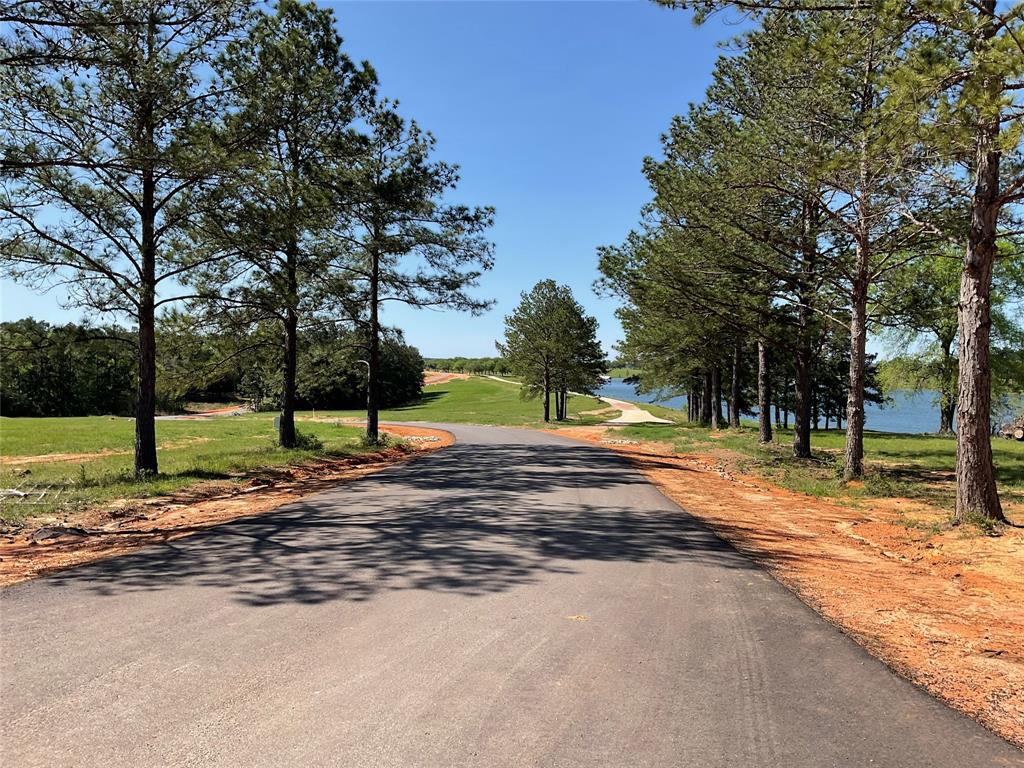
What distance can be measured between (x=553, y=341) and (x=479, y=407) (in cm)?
2288

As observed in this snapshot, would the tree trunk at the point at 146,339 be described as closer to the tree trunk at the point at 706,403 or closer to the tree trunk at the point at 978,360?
the tree trunk at the point at 978,360

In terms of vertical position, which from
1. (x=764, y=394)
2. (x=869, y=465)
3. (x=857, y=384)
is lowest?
(x=869, y=465)

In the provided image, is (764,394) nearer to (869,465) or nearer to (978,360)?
(869,465)

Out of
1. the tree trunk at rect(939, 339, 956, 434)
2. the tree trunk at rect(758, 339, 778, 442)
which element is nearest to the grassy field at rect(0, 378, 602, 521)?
the tree trunk at rect(758, 339, 778, 442)

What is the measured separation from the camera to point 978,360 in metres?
8.48

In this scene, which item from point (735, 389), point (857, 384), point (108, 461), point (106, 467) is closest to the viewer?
point (106, 467)

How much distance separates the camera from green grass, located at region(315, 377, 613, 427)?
45.9m

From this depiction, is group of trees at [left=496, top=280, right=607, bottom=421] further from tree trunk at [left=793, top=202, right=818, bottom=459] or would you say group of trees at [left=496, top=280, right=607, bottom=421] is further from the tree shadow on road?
the tree shadow on road

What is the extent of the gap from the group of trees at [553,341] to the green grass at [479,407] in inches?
136

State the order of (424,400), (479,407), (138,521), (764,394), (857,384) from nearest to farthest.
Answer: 1. (138,521)
2. (857,384)
3. (764,394)
4. (479,407)
5. (424,400)

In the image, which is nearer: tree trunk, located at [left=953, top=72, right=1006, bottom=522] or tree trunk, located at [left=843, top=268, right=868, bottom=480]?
tree trunk, located at [left=953, top=72, right=1006, bottom=522]

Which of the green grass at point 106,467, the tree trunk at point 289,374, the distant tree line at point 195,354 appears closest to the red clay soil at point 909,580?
the green grass at point 106,467

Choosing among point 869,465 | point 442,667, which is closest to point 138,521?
point 442,667

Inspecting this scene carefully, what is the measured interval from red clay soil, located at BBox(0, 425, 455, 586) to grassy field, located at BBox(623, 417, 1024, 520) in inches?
427
